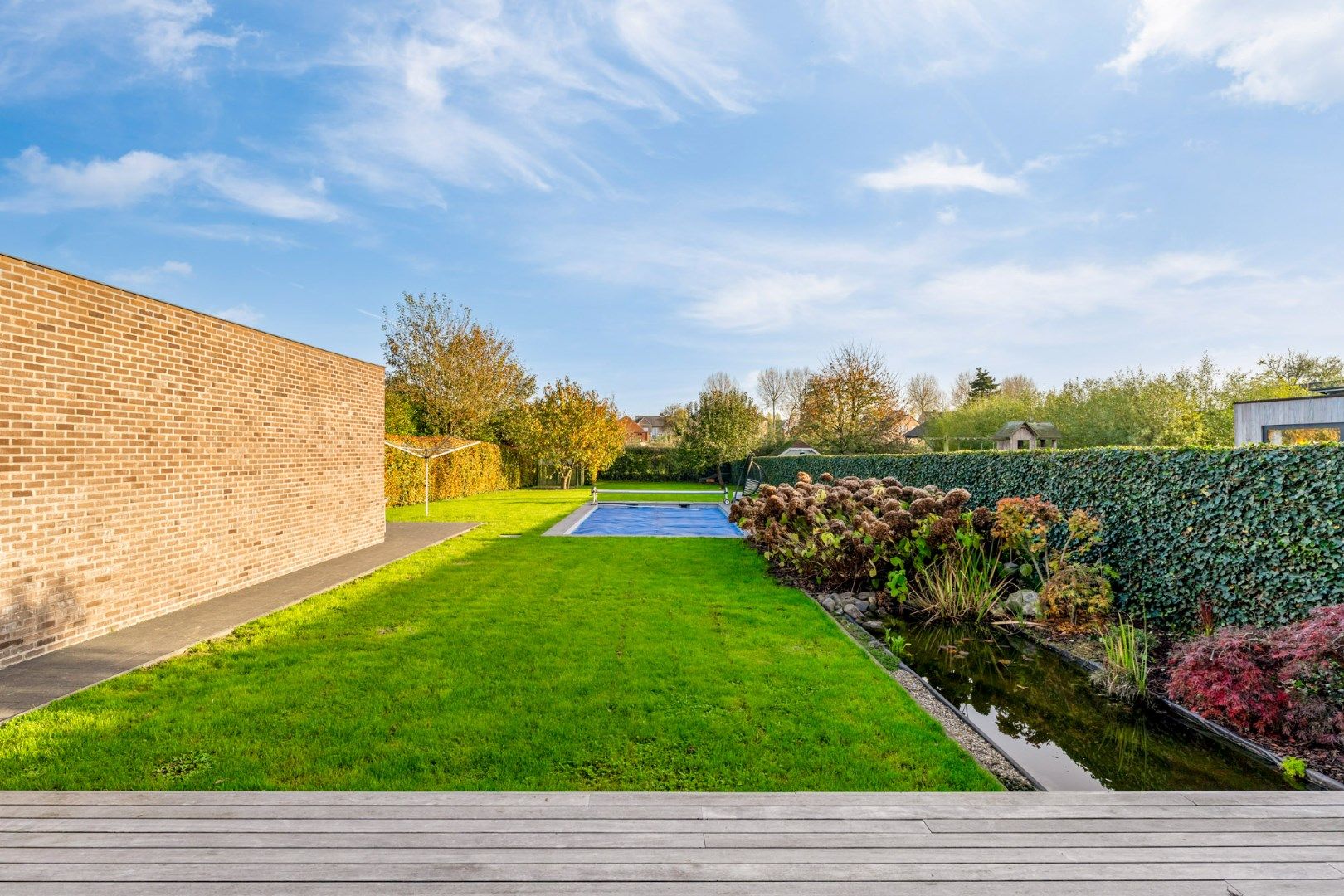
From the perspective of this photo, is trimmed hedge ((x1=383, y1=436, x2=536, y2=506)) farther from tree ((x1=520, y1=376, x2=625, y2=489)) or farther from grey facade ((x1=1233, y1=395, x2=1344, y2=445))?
grey facade ((x1=1233, y1=395, x2=1344, y2=445))

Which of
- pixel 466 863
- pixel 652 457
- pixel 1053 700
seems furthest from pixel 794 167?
pixel 652 457

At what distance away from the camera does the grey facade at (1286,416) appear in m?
13.3

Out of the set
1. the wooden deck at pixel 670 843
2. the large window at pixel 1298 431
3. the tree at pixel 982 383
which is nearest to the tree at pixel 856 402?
the large window at pixel 1298 431

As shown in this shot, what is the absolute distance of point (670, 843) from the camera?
2162 mm

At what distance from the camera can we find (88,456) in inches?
194

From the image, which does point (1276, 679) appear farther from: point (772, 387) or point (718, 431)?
point (772, 387)

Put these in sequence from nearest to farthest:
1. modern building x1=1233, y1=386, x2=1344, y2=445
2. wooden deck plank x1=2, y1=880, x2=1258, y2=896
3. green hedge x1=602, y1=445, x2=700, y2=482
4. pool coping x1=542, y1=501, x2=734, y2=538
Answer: wooden deck plank x1=2, y1=880, x2=1258, y2=896
pool coping x1=542, y1=501, x2=734, y2=538
modern building x1=1233, y1=386, x2=1344, y2=445
green hedge x1=602, y1=445, x2=700, y2=482

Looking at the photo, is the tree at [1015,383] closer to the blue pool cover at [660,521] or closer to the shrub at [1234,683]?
the blue pool cover at [660,521]

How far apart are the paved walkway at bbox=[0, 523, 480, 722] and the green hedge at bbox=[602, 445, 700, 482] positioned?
23.7 metres

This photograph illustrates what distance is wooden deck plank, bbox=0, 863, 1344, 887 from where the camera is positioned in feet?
6.43

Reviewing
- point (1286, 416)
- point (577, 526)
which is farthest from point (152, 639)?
point (1286, 416)

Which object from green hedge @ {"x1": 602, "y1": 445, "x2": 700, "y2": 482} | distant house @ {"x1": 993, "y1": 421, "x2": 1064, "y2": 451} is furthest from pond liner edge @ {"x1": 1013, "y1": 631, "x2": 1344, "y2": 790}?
green hedge @ {"x1": 602, "y1": 445, "x2": 700, "y2": 482}

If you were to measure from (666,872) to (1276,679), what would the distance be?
3955mm

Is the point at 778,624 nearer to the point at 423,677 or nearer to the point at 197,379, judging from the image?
the point at 423,677
